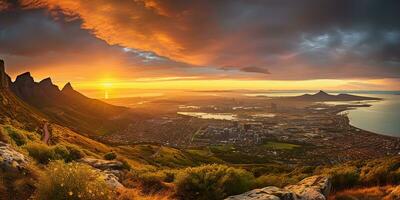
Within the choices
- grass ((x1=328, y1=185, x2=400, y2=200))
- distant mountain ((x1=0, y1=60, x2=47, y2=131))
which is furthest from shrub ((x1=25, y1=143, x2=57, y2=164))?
distant mountain ((x1=0, y1=60, x2=47, y2=131))

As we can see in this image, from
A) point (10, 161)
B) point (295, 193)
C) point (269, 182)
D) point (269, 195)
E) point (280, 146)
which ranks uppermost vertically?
point (10, 161)

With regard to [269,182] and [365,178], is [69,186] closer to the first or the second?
[269,182]

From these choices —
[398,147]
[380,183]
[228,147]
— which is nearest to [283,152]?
[228,147]

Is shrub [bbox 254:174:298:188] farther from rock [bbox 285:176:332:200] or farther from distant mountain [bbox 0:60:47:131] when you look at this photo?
distant mountain [bbox 0:60:47:131]

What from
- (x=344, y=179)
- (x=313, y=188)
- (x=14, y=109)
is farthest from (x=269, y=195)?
(x=14, y=109)

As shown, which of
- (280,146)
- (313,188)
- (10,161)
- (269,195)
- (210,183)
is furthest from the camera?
(280,146)

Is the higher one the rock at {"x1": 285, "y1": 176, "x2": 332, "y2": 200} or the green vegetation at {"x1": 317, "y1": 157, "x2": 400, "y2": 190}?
the rock at {"x1": 285, "y1": 176, "x2": 332, "y2": 200}

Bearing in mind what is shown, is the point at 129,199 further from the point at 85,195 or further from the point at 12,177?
the point at 12,177
